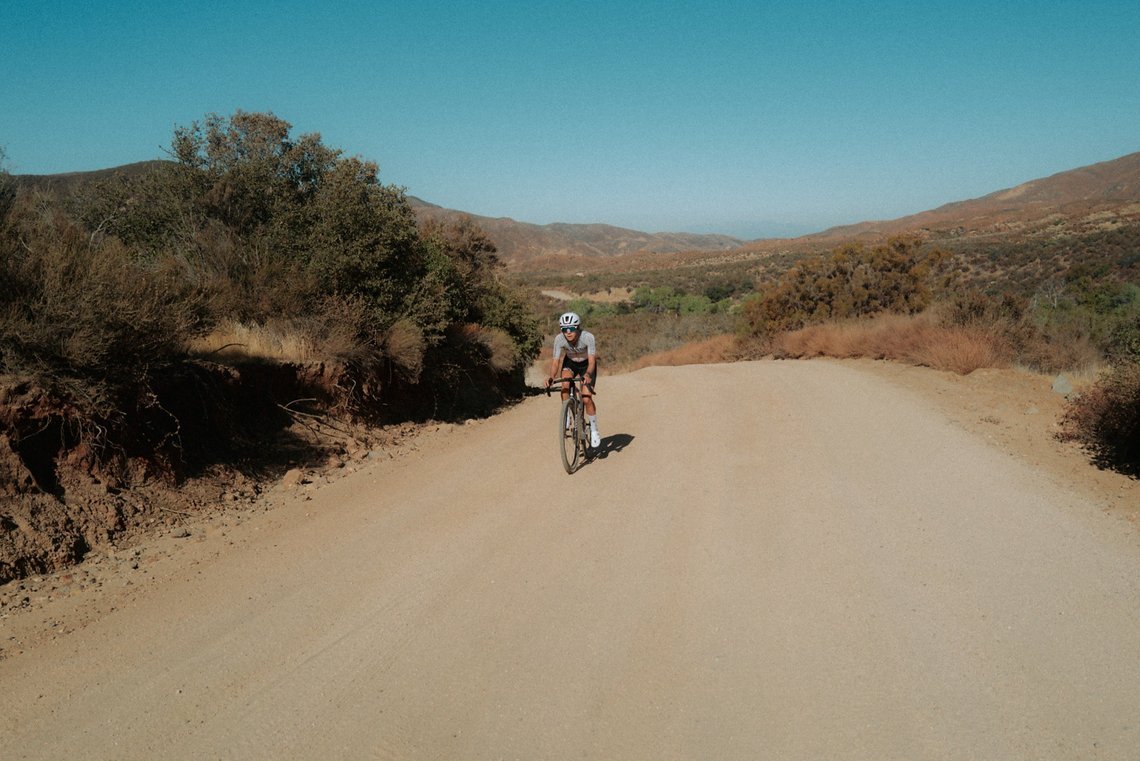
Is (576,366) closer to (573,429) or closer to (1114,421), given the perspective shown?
(573,429)

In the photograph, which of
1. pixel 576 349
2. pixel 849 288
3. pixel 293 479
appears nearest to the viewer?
pixel 293 479

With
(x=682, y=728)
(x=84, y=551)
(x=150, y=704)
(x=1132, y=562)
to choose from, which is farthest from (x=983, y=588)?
(x=84, y=551)

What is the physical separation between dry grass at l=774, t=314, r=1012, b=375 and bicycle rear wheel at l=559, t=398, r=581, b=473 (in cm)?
941

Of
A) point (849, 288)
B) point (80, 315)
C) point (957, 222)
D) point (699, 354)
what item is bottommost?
point (699, 354)

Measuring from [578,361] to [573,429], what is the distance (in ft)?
3.04

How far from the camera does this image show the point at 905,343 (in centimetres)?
1647

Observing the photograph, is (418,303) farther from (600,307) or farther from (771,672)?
(600,307)

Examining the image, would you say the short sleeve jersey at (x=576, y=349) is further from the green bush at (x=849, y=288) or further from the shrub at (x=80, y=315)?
the green bush at (x=849, y=288)

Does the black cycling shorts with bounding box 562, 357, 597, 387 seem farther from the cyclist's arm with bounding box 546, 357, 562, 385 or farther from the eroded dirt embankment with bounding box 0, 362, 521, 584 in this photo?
the eroded dirt embankment with bounding box 0, 362, 521, 584

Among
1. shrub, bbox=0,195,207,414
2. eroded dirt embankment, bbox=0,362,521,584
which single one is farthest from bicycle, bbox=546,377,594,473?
shrub, bbox=0,195,207,414

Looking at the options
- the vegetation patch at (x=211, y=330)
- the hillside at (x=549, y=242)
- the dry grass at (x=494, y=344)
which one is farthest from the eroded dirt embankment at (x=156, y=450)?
the hillside at (x=549, y=242)

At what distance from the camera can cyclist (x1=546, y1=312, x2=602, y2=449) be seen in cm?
855

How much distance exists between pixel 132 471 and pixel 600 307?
145 feet

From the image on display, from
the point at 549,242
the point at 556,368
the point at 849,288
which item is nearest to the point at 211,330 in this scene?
the point at 556,368
